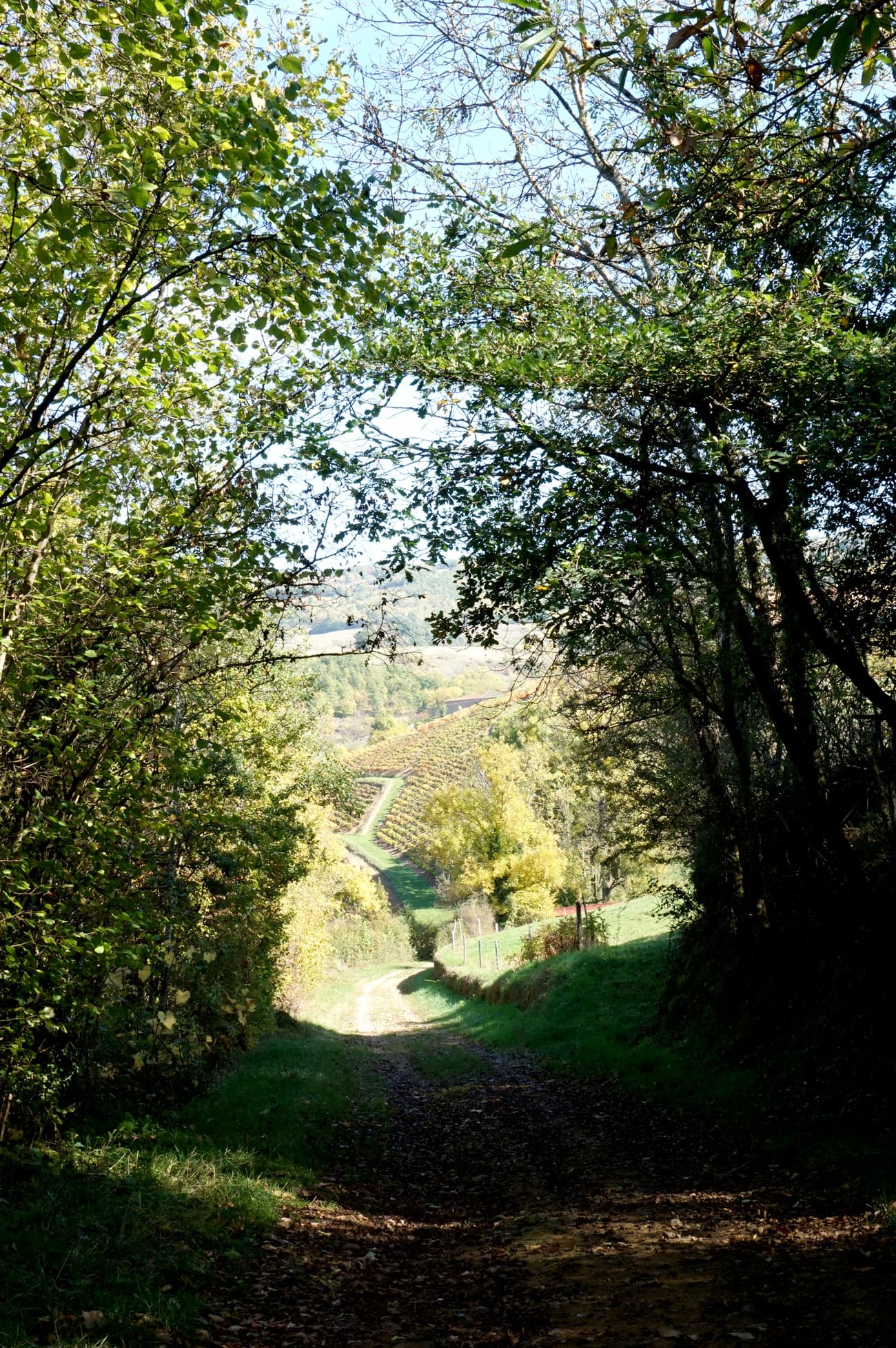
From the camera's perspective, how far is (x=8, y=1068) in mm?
7121

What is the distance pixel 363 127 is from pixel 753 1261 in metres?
11.3

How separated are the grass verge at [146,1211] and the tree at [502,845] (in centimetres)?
3104

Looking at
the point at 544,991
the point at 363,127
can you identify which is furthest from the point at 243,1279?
the point at 544,991

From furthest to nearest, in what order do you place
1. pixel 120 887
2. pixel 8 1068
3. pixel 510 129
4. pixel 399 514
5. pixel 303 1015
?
pixel 303 1015
pixel 510 129
pixel 399 514
pixel 120 887
pixel 8 1068

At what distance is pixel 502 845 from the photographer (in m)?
43.5

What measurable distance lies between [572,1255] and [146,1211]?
10.8 feet

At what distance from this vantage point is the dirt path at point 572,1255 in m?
4.99

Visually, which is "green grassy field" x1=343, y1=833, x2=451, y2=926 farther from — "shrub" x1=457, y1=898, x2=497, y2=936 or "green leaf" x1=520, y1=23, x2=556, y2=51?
"green leaf" x1=520, y1=23, x2=556, y2=51

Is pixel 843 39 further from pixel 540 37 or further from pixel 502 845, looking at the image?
pixel 502 845

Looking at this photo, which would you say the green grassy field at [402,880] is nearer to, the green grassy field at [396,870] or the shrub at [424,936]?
the green grassy field at [396,870]

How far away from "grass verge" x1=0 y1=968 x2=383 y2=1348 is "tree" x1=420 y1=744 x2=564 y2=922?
3104 centimetres

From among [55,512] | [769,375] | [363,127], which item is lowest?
[55,512]

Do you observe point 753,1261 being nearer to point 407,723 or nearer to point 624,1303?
point 624,1303

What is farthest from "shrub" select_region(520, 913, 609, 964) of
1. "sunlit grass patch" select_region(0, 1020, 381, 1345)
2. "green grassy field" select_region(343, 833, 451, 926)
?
"green grassy field" select_region(343, 833, 451, 926)
